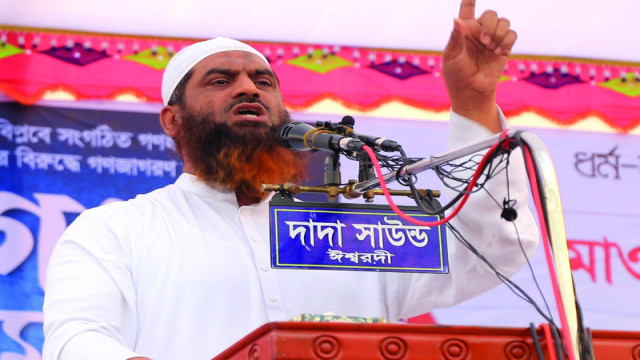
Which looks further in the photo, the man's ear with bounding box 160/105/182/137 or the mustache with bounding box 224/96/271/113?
the man's ear with bounding box 160/105/182/137

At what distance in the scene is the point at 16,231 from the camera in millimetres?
3662

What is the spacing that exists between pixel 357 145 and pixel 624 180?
8.43ft

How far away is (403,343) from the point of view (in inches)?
59.0

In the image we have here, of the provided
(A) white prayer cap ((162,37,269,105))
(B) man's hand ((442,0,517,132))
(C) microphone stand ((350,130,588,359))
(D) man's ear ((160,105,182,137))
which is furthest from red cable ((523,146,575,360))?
(D) man's ear ((160,105,182,137))

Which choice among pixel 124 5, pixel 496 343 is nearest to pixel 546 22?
pixel 124 5

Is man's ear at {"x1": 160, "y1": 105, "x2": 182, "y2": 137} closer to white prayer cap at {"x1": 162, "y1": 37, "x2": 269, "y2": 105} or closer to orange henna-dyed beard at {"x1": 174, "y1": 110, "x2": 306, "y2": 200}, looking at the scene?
white prayer cap at {"x1": 162, "y1": 37, "x2": 269, "y2": 105}

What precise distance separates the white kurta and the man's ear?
1.28ft

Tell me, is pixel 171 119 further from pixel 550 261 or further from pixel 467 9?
pixel 550 261

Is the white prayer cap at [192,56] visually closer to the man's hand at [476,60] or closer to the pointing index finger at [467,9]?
the man's hand at [476,60]

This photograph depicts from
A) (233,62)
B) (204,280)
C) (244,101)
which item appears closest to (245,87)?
(244,101)

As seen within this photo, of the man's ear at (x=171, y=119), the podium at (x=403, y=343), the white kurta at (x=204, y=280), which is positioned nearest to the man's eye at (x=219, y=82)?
the man's ear at (x=171, y=119)

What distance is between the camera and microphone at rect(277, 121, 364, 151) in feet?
6.41

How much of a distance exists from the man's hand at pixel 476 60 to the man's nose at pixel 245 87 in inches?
30.4

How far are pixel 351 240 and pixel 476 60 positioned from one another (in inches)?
18.5
